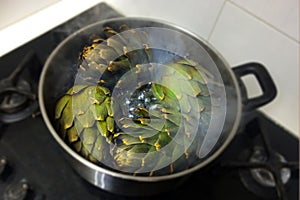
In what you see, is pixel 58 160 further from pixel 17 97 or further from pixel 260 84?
pixel 260 84

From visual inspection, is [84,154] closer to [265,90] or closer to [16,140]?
[16,140]

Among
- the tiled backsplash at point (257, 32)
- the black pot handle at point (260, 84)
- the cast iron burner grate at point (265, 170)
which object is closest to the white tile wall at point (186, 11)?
the tiled backsplash at point (257, 32)

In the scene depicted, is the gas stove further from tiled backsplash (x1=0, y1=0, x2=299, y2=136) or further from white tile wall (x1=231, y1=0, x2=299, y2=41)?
white tile wall (x1=231, y1=0, x2=299, y2=41)

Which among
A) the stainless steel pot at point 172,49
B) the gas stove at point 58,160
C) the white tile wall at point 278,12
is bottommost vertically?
the gas stove at point 58,160

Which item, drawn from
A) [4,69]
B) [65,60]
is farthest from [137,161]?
[4,69]

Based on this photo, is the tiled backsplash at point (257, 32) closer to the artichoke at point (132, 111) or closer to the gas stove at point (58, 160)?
the gas stove at point (58, 160)

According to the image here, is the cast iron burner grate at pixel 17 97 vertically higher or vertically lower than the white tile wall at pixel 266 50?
lower
